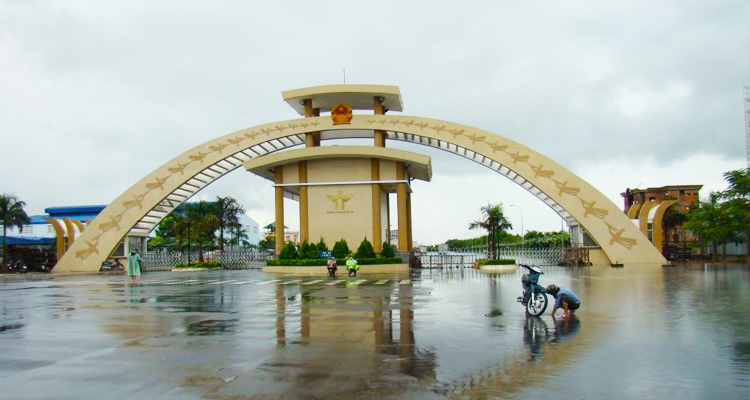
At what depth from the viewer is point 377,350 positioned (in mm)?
9656

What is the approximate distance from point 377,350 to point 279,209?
119 ft

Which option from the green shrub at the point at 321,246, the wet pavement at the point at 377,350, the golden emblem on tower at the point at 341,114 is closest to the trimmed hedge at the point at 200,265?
the green shrub at the point at 321,246

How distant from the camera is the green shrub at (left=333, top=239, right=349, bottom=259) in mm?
39938

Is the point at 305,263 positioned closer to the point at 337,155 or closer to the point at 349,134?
the point at 337,155

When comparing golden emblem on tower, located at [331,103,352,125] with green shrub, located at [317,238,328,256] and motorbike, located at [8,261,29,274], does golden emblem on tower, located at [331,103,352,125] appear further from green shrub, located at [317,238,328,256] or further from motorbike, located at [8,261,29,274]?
motorbike, located at [8,261,29,274]

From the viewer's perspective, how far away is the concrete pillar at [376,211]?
140 ft

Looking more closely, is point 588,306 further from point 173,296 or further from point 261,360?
point 173,296

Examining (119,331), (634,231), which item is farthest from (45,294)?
(634,231)

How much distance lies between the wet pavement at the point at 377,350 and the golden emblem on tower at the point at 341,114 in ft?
92.4

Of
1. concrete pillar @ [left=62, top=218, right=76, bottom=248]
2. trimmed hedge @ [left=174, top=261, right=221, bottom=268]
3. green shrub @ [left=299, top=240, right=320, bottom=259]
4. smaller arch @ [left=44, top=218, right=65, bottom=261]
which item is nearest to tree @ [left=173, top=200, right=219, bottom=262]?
trimmed hedge @ [left=174, top=261, right=221, bottom=268]

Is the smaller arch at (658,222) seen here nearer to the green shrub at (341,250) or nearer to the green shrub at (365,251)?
the green shrub at (365,251)

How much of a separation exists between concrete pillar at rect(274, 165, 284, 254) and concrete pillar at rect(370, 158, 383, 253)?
7.17m

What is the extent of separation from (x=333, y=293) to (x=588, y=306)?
896cm

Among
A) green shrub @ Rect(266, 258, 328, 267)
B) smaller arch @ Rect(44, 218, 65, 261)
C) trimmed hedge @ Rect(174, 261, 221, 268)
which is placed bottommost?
trimmed hedge @ Rect(174, 261, 221, 268)
